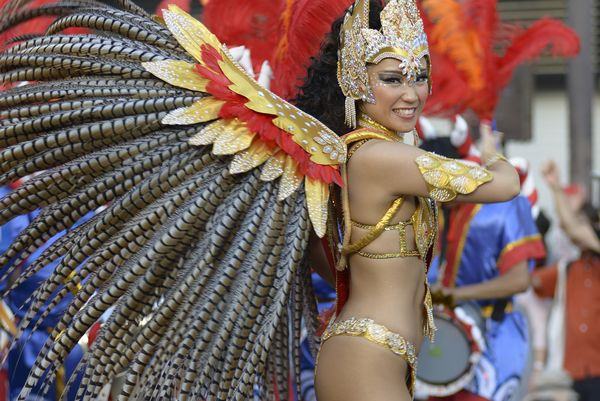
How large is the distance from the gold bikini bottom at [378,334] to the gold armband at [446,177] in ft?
1.44

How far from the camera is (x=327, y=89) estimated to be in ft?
13.2

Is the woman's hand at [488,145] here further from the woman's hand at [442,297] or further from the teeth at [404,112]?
the woman's hand at [442,297]

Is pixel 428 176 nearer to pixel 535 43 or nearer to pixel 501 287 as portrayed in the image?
pixel 501 287

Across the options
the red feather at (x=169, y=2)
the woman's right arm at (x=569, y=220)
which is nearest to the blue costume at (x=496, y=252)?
the woman's right arm at (x=569, y=220)

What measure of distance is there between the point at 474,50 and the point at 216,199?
3.03 m

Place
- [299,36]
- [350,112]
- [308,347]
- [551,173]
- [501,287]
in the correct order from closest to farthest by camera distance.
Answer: [350,112] → [299,36] → [308,347] → [501,287] → [551,173]

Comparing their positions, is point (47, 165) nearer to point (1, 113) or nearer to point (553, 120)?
point (1, 113)

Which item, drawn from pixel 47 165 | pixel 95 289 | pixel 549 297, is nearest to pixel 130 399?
pixel 95 289

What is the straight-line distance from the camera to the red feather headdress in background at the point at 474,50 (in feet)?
20.5

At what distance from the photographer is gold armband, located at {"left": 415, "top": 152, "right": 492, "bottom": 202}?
142 inches

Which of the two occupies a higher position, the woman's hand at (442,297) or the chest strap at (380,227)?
the chest strap at (380,227)

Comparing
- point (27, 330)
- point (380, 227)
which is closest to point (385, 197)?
point (380, 227)

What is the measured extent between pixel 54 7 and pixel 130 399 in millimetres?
1348

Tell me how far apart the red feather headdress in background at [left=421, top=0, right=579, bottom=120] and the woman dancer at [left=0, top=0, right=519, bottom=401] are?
2.44 m
